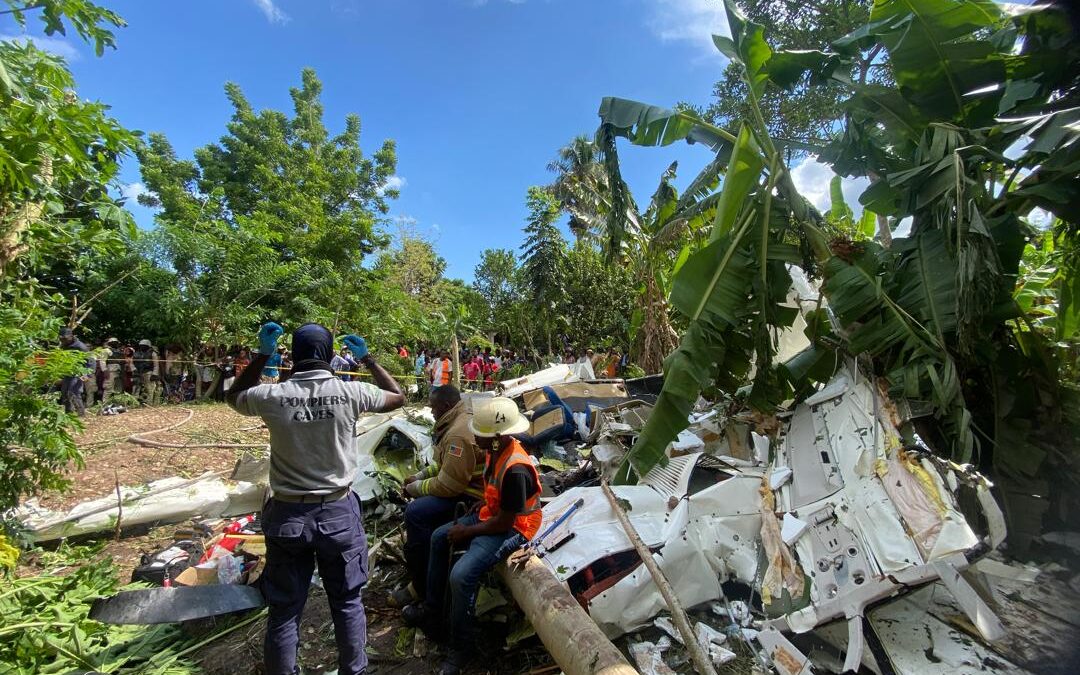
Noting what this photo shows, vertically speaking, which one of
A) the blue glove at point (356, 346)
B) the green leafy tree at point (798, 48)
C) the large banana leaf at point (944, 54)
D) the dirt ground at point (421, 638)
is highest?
the green leafy tree at point (798, 48)

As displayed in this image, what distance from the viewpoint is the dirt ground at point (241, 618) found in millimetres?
3199

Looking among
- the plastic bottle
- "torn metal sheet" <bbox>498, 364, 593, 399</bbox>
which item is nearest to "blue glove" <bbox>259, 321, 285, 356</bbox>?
the plastic bottle

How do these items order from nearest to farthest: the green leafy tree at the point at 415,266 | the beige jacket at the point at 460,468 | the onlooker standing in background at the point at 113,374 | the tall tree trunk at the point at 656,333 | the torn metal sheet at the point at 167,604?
the torn metal sheet at the point at 167,604, the beige jacket at the point at 460,468, the onlooker standing in background at the point at 113,374, the tall tree trunk at the point at 656,333, the green leafy tree at the point at 415,266

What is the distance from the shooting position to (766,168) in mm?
4164

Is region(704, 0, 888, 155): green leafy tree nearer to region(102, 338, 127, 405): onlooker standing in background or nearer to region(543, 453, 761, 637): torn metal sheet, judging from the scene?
region(543, 453, 761, 637): torn metal sheet

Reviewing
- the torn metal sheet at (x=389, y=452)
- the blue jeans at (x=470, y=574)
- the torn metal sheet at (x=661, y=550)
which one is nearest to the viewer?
the blue jeans at (x=470, y=574)

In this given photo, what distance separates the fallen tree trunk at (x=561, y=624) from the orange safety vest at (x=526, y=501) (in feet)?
0.69

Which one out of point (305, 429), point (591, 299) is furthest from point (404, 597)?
point (591, 299)

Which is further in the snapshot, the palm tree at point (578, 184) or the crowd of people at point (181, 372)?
the palm tree at point (578, 184)

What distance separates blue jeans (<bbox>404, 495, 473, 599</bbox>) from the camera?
3.66 metres

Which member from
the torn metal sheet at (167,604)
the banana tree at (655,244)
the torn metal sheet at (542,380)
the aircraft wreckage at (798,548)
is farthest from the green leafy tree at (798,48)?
the torn metal sheet at (167,604)

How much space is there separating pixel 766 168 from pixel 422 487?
3.76 m

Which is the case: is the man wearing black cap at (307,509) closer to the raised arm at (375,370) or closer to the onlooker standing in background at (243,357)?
the raised arm at (375,370)

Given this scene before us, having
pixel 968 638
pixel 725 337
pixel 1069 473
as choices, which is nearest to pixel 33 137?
pixel 725 337
